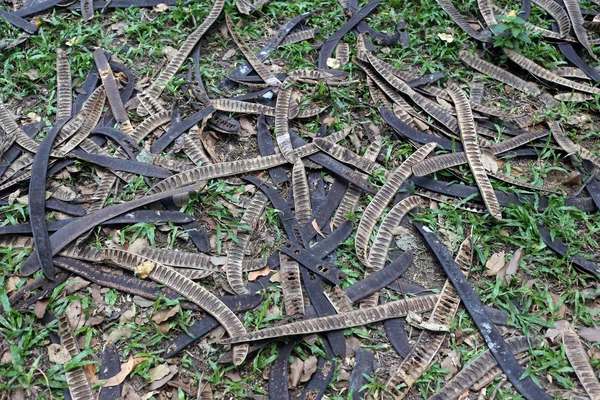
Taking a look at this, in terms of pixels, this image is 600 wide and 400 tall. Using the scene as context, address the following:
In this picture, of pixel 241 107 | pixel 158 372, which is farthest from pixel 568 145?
pixel 158 372

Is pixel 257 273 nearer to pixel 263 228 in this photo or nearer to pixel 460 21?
pixel 263 228

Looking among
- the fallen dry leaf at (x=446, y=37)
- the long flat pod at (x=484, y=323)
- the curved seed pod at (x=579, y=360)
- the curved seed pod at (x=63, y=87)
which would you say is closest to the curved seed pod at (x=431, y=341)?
the long flat pod at (x=484, y=323)

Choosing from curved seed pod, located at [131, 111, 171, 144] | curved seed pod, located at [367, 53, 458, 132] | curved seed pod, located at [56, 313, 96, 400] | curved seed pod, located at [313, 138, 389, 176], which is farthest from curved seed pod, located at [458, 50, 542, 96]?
curved seed pod, located at [56, 313, 96, 400]

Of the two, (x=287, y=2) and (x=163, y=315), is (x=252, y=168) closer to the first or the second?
(x=163, y=315)

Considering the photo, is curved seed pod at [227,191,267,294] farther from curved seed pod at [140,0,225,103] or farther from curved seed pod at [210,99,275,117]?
curved seed pod at [140,0,225,103]

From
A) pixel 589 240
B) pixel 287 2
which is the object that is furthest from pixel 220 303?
pixel 287 2

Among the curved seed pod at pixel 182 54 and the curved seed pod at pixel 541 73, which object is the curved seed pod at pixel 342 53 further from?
the curved seed pod at pixel 541 73
